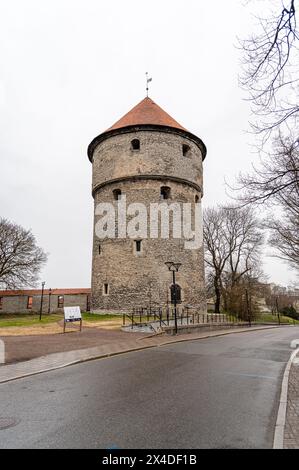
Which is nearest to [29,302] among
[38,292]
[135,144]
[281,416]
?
[38,292]

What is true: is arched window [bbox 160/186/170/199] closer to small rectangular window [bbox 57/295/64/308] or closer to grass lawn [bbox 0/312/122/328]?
grass lawn [bbox 0/312/122/328]

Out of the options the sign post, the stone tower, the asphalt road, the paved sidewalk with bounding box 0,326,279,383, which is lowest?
the paved sidewalk with bounding box 0,326,279,383

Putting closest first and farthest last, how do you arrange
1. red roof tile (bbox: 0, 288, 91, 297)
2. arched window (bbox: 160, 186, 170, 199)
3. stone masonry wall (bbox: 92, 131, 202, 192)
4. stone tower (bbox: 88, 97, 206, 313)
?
stone tower (bbox: 88, 97, 206, 313) < stone masonry wall (bbox: 92, 131, 202, 192) < arched window (bbox: 160, 186, 170, 199) < red roof tile (bbox: 0, 288, 91, 297)

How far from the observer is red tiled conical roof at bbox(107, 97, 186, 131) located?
25.2 metres

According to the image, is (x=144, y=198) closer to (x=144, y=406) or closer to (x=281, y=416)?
(x=144, y=406)

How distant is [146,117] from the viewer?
25938mm

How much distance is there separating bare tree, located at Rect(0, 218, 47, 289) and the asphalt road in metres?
26.6

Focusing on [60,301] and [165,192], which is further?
[60,301]

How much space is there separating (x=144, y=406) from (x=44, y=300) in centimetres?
2893

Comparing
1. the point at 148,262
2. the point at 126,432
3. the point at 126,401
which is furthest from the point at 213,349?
the point at 148,262

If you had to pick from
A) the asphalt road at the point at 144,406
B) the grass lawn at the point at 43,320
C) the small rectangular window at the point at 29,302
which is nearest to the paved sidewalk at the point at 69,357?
the asphalt road at the point at 144,406

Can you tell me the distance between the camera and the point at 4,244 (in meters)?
32.3

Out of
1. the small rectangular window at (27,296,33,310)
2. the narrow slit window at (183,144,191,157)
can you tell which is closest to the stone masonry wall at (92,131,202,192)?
the narrow slit window at (183,144,191,157)
